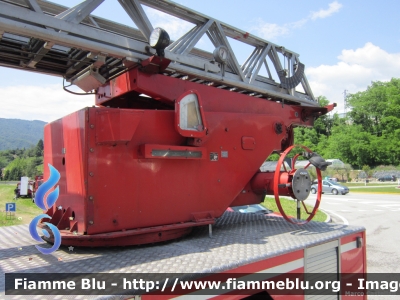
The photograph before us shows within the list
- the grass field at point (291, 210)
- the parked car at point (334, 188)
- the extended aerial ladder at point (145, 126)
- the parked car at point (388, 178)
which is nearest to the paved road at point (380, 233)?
the grass field at point (291, 210)

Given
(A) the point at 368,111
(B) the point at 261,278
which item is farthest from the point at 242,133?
(A) the point at 368,111

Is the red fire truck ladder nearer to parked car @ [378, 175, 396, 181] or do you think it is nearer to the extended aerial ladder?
the extended aerial ladder

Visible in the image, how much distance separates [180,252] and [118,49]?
1.79m

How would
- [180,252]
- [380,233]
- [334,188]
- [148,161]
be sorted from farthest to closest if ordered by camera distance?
[334,188] → [380,233] → [148,161] → [180,252]

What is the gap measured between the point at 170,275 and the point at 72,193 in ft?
4.12

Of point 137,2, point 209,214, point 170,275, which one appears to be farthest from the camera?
point 209,214

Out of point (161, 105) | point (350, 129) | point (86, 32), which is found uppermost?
point (350, 129)

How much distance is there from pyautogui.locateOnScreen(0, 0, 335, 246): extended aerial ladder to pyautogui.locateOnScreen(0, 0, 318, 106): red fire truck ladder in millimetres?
11

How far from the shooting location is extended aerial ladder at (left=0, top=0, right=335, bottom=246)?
8.87 ft

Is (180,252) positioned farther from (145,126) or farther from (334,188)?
(334,188)

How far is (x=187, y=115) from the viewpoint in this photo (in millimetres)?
3205

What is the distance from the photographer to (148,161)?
9.71 feet

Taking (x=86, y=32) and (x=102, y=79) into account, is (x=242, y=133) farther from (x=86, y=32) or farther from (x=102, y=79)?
(x=86, y=32)

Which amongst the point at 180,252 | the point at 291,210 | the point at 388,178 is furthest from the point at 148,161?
the point at 388,178
